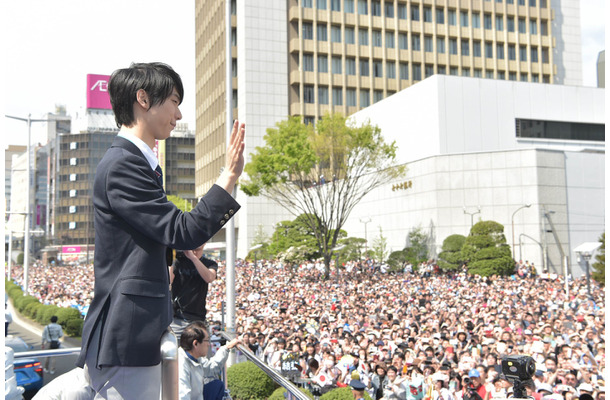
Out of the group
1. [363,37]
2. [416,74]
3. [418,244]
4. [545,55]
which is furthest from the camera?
[545,55]

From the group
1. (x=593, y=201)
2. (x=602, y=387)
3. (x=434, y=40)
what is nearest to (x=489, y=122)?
(x=593, y=201)

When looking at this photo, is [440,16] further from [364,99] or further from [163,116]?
[163,116]

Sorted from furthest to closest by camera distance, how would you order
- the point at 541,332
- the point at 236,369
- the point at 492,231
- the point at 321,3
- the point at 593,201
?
1. the point at 321,3
2. the point at 593,201
3. the point at 492,231
4. the point at 541,332
5. the point at 236,369

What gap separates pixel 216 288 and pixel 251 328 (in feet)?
35.9

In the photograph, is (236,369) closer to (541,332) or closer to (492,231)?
(541,332)

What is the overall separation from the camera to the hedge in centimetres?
1474

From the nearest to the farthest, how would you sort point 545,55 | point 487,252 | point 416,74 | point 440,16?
point 487,252, point 416,74, point 440,16, point 545,55

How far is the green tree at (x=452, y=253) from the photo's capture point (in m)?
36.2

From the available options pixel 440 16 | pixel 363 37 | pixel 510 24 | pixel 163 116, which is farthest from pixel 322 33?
pixel 163 116

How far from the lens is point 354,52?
63.0 metres

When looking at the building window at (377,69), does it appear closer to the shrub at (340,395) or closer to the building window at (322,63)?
the building window at (322,63)

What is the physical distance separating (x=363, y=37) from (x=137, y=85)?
212 feet

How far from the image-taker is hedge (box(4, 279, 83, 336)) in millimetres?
20922

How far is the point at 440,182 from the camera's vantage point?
41500mm
